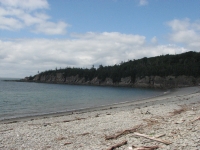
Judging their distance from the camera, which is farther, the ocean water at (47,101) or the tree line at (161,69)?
the tree line at (161,69)

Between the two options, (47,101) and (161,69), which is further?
(161,69)

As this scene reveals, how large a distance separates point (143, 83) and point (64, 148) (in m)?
134

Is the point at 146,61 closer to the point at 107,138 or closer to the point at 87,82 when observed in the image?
the point at 87,82

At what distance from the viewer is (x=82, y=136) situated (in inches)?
476

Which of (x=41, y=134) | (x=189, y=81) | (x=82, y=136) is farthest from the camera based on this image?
(x=189, y=81)

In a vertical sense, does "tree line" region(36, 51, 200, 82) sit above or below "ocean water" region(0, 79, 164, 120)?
above

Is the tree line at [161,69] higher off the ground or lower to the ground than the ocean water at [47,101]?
higher

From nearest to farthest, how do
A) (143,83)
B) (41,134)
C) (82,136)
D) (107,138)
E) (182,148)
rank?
(182,148)
(107,138)
(82,136)
(41,134)
(143,83)

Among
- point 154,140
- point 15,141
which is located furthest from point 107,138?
point 15,141

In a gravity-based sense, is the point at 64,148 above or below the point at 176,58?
below

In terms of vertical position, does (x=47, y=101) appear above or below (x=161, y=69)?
below

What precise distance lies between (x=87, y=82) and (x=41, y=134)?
174 metres

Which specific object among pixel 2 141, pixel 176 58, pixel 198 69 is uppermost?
pixel 176 58

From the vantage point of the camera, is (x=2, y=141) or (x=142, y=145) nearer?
(x=142, y=145)
